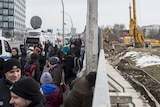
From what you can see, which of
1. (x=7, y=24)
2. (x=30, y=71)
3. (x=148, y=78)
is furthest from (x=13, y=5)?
(x=30, y=71)

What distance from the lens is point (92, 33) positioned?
8414 mm

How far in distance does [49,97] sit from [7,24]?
102 metres

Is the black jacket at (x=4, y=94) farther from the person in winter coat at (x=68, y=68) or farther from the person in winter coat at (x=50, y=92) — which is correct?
the person in winter coat at (x=68, y=68)

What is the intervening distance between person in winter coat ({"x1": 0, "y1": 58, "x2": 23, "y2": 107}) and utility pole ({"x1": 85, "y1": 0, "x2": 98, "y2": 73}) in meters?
4.21

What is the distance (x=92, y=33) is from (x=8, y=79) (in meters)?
4.52

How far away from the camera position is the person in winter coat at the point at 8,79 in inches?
155

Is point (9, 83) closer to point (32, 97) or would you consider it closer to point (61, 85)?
point (32, 97)

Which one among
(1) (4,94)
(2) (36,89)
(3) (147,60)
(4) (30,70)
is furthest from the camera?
(3) (147,60)

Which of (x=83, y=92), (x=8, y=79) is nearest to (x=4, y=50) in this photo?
(x=83, y=92)

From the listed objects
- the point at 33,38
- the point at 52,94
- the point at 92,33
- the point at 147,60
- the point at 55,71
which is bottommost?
the point at 147,60

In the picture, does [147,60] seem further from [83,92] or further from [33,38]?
[83,92]

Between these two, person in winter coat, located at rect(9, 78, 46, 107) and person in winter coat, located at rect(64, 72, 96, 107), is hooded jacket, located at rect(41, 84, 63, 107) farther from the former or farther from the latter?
person in winter coat, located at rect(9, 78, 46, 107)

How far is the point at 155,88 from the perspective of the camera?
45.2 ft

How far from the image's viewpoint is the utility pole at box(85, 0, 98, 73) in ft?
27.1
